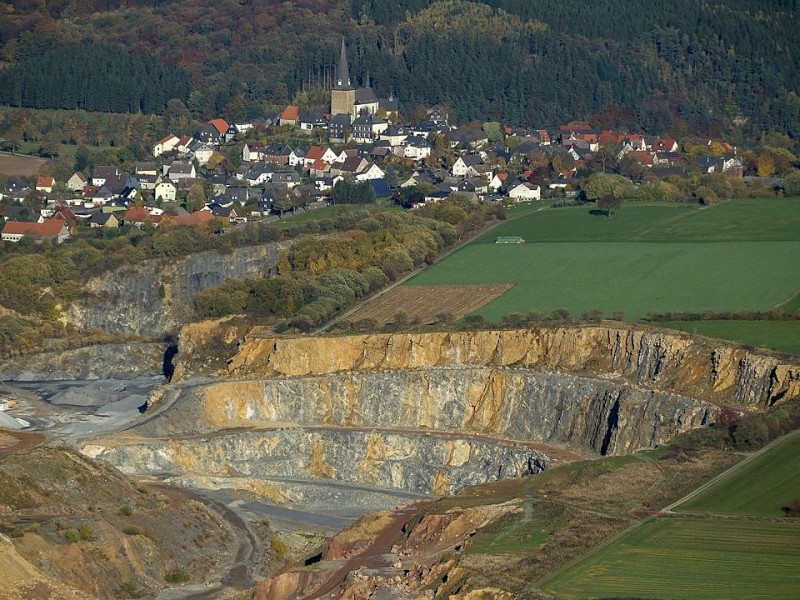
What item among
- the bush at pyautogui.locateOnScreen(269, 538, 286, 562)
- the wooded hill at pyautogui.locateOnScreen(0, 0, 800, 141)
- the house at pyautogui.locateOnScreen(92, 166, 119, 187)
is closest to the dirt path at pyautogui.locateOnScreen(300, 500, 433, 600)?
the bush at pyautogui.locateOnScreen(269, 538, 286, 562)

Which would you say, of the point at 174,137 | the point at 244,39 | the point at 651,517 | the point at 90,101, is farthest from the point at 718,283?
the point at 244,39

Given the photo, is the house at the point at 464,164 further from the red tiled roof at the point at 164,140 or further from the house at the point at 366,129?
the red tiled roof at the point at 164,140

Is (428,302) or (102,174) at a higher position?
(428,302)

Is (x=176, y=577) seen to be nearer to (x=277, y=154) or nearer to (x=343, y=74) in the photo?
(x=277, y=154)

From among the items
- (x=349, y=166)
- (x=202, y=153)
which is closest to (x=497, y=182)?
(x=349, y=166)

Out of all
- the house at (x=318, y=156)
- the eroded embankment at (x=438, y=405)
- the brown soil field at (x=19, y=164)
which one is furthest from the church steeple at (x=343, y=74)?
the eroded embankment at (x=438, y=405)

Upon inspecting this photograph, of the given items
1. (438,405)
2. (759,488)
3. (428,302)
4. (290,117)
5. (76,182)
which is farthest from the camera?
(290,117)
